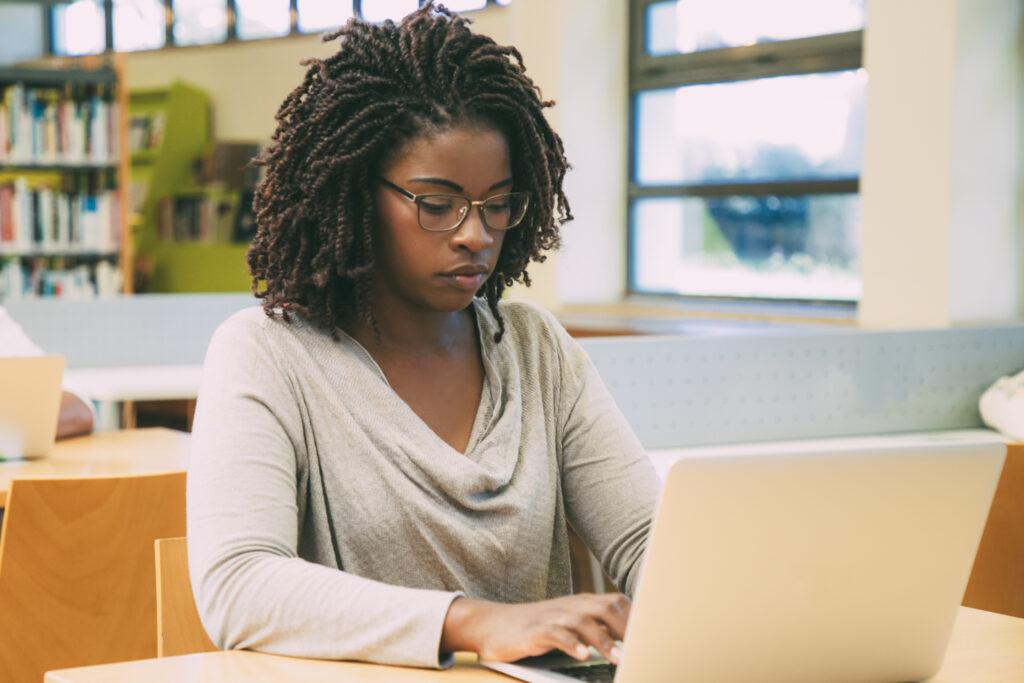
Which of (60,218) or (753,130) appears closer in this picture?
(753,130)

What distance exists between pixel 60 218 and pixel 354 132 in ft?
16.6

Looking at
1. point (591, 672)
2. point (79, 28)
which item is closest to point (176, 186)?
point (79, 28)

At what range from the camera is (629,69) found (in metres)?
5.99

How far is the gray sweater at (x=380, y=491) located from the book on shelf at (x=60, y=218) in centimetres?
492

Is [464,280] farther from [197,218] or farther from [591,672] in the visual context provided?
[197,218]

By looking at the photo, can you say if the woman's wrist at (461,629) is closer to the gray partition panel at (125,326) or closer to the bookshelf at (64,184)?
the gray partition panel at (125,326)

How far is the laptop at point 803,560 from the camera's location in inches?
35.4

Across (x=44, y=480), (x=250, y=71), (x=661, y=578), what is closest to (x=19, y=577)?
(x=44, y=480)

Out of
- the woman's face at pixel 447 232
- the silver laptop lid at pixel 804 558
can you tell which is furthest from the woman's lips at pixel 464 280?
the silver laptop lid at pixel 804 558

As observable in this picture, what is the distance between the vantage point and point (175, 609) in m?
1.31

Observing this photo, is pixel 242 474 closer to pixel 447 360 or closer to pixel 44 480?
pixel 447 360

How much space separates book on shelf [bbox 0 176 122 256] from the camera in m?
5.88

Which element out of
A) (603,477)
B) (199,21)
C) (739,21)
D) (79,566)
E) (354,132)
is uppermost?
(199,21)

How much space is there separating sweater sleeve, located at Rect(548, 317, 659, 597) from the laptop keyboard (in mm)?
267
